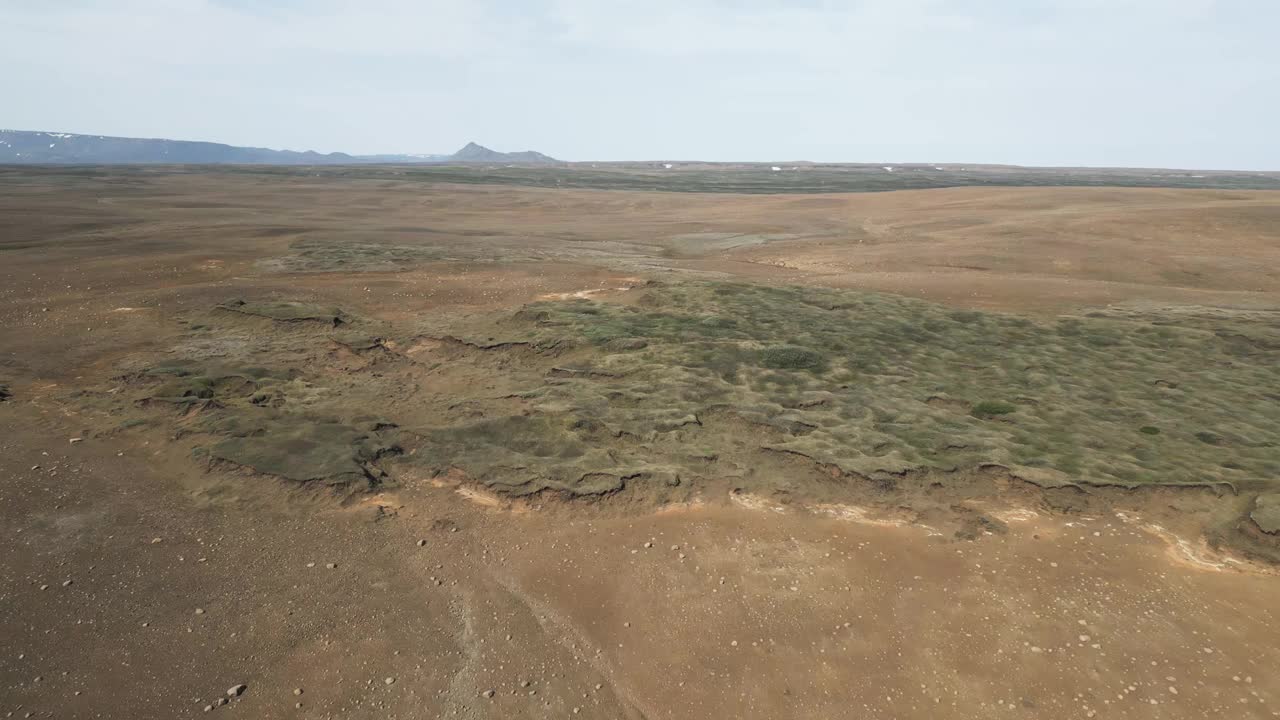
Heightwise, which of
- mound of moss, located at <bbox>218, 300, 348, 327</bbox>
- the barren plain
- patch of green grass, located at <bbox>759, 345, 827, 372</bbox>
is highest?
mound of moss, located at <bbox>218, 300, 348, 327</bbox>

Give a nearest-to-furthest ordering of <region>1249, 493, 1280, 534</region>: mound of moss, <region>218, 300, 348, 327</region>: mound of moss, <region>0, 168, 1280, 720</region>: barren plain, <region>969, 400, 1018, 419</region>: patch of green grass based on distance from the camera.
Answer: <region>0, 168, 1280, 720</region>: barren plain, <region>1249, 493, 1280, 534</region>: mound of moss, <region>969, 400, 1018, 419</region>: patch of green grass, <region>218, 300, 348, 327</region>: mound of moss

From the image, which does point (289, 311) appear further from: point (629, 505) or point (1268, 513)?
point (1268, 513)

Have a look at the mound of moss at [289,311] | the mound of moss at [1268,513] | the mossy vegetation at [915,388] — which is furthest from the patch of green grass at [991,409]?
the mound of moss at [289,311]

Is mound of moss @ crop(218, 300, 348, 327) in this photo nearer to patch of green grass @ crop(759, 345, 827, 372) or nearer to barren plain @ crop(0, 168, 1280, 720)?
barren plain @ crop(0, 168, 1280, 720)

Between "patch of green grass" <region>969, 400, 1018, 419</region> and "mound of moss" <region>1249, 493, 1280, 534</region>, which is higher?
"patch of green grass" <region>969, 400, 1018, 419</region>

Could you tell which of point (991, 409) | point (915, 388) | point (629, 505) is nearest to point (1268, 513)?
point (991, 409)

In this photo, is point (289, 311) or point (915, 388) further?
point (289, 311)

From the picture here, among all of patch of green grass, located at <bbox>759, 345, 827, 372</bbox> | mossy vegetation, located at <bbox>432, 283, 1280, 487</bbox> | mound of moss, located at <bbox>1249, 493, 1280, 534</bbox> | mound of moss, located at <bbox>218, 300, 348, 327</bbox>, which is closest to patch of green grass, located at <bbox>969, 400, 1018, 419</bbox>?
mossy vegetation, located at <bbox>432, 283, 1280, 487</bbox>

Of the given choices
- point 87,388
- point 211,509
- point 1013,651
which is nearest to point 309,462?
point 211,509

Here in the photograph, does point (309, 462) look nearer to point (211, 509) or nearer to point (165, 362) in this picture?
point (211, 509)

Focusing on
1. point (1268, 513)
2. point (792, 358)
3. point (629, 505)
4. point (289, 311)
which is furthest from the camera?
point (289, 311)

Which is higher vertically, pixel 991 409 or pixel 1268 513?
pixel 991 409
